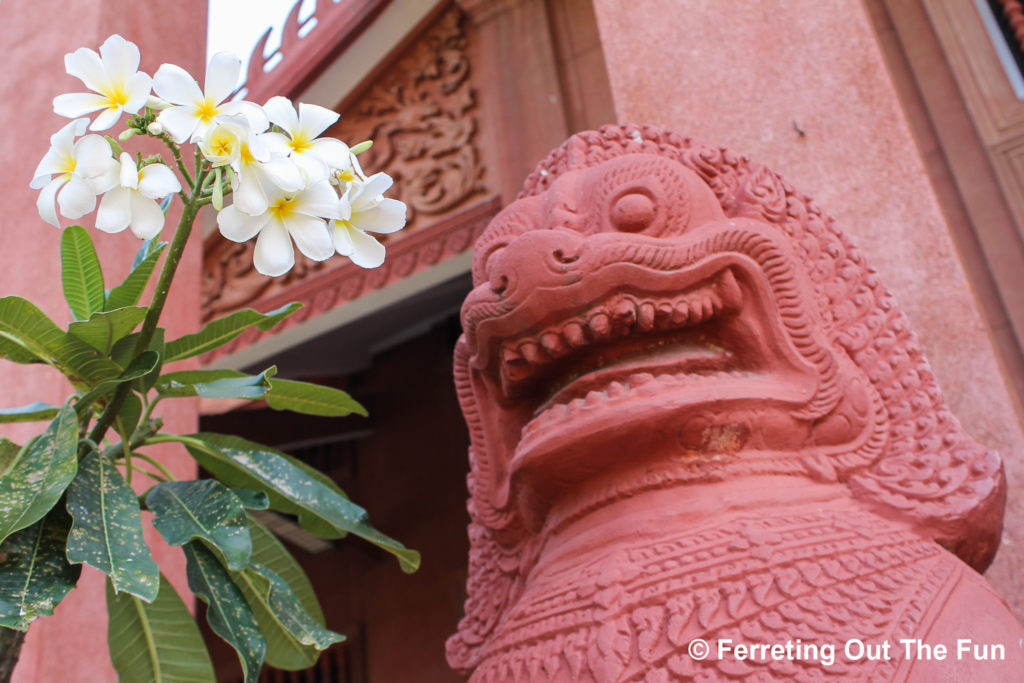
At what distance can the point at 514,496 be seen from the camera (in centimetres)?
170

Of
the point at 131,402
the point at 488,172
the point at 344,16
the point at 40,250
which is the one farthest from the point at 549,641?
the point at 344,16

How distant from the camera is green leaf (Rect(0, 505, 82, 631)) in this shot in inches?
44.4

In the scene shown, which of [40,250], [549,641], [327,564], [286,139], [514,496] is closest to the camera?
[286,139]

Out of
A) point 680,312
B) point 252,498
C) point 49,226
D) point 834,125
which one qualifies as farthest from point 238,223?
point 834,125

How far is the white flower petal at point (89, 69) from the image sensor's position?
1198 mm

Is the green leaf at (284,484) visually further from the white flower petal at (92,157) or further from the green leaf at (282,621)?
the white flower petal at (92,157)

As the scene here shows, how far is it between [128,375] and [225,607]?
0.37 metres

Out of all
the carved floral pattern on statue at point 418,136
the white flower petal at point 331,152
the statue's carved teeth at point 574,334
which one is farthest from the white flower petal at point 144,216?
the carved floral pattern on statue at point 418,136

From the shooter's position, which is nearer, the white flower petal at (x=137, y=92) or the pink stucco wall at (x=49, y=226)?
the white flower petal at (x=137, y=92)

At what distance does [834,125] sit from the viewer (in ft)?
8.18

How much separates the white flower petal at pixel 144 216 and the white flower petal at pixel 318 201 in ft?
0.58

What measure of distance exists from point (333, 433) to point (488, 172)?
7.01ft

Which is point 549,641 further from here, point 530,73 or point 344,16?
point 344,16

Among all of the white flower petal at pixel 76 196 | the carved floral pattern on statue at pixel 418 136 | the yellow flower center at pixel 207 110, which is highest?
the carved floral pattern on statue at pixel 418 136
